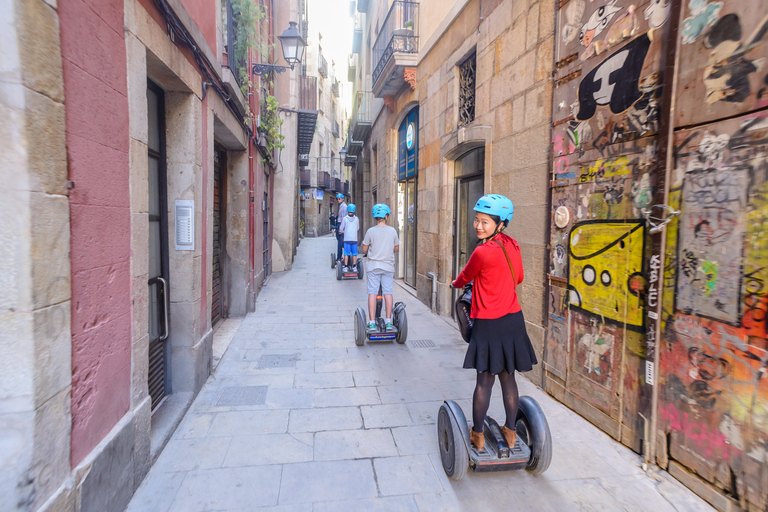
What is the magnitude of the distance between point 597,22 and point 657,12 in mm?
632

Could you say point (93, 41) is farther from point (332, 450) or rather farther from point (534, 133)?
point (534, 133)

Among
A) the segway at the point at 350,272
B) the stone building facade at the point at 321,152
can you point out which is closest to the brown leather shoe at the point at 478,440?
the segway at the point at 350,272

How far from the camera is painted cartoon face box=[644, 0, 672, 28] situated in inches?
111

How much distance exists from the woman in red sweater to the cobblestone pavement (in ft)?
1.83

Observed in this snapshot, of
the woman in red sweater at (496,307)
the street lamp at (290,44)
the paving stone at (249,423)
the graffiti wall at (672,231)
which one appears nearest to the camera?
the graffiti wall at (672,231)

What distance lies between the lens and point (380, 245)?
18.8ft

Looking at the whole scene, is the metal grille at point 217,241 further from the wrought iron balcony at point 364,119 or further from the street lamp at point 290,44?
the wrought iron balcony at point 364,119

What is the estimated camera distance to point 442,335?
617 cm

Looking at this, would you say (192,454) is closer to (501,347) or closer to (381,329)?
(501,347)

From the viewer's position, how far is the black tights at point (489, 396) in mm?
2650

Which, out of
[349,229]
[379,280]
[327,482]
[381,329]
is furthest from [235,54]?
[327,482]

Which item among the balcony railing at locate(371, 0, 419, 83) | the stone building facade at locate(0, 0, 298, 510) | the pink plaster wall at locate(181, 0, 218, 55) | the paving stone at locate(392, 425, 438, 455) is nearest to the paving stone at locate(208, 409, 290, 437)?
the stone building facade at locate(0, 0, 298, 510)

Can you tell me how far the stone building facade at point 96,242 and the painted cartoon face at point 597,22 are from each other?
3.36m

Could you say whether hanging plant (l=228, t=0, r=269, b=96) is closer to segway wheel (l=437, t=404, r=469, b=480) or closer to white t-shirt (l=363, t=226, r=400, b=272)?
white t-shirt (l=363, t=226, r=400, b=272)
